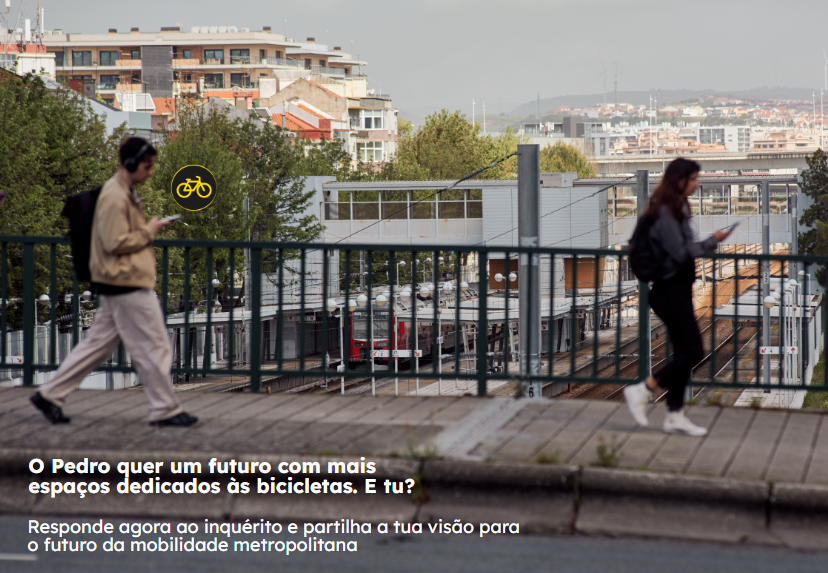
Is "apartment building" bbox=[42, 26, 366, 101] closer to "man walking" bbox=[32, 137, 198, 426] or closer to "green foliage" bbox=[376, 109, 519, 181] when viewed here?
"green foliage" bbox=[376, 109, 519, 181]

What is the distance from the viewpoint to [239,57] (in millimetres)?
133875

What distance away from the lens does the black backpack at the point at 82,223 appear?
5.92m

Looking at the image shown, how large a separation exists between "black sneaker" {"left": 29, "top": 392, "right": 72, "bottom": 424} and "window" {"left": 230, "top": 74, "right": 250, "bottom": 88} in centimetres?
12674

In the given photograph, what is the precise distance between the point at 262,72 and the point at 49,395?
13248 centimetres

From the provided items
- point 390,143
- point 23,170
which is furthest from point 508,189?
point 390,143

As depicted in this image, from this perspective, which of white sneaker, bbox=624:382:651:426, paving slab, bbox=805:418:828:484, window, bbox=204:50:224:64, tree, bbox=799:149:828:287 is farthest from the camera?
window, bbox=204:50:224:64

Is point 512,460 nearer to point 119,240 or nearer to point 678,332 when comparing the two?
point 678,332

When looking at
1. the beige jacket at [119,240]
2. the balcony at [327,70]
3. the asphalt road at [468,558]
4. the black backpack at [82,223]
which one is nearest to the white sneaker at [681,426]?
the asphalt road at [468,558]

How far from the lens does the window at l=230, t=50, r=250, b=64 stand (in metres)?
133

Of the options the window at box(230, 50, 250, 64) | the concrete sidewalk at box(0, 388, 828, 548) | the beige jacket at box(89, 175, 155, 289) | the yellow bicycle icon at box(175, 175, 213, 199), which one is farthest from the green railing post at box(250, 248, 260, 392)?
the window at box(230, 50, 250, 64)

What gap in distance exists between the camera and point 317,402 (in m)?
7.08

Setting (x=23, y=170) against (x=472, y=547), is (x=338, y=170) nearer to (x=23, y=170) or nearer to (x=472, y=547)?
(x=23, y=170)

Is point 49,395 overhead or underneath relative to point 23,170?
underneath

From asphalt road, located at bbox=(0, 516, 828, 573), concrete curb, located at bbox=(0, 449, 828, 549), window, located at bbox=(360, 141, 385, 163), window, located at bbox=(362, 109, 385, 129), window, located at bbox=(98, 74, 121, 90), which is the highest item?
window, located at bbox=(98, 74, 121, 90)
